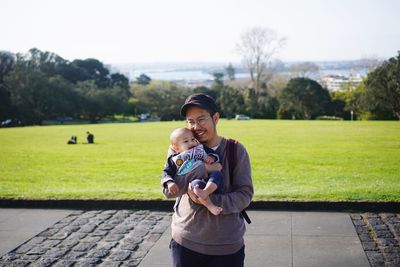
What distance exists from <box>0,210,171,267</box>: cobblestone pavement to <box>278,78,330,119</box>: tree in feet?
143

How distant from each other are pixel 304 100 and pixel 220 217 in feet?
155

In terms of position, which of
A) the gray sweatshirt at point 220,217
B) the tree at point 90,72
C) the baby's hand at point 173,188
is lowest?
the gray sweatshirt at point 220,217

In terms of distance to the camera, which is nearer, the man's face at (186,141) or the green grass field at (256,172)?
the man's face at (186,141)

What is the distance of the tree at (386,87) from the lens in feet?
116

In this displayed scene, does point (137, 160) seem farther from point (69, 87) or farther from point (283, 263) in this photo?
point (69, 87)

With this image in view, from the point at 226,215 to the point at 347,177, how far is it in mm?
7686

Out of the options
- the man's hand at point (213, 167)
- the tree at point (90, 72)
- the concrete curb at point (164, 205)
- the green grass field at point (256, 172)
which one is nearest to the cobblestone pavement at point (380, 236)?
the concrete curb at point (164, 205)

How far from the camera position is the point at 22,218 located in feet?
22.0

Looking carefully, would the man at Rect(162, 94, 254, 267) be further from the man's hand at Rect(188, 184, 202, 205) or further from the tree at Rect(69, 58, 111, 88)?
the tree at Rect(69, 58, 111, 88)

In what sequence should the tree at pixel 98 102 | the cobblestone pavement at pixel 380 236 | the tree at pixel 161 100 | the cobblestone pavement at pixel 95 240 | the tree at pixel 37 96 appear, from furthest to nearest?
the tree at pixel 161 100
the tree at pixel 98 102
the tree at pixel 37 96
the cobblestone pavement at pixel 95 240
the cobblestone pavement at pixel 380 236

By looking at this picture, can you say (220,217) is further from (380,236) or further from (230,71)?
(230,71)

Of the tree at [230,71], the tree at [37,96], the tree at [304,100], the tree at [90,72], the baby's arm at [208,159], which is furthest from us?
the tree at [230,71]

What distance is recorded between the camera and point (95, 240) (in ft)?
18.3

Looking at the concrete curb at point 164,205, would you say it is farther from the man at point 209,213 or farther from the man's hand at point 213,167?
the man's hand at point 213,167
